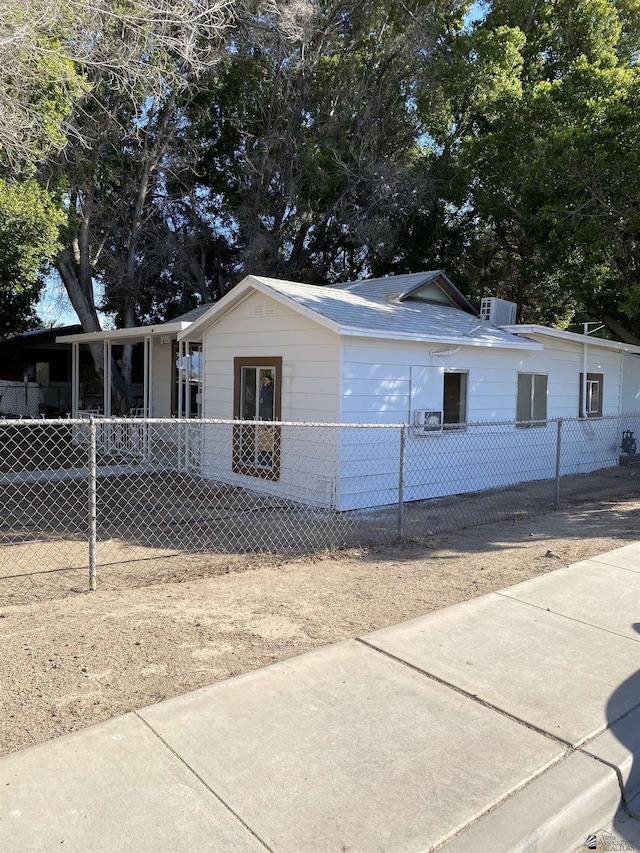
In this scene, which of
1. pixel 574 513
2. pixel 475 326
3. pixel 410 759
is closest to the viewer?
pixel 410 759

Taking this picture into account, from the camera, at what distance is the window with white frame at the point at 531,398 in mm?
12227

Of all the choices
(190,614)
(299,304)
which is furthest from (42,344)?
(190,614)

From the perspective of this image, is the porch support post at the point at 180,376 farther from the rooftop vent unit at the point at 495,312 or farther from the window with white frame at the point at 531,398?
the window with white frame at the point at 531,398

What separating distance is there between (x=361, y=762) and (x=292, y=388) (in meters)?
7.23

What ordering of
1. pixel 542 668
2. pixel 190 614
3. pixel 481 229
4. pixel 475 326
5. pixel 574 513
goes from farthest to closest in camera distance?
pixel 481 229
pixel 475 326
pixel 574 513
pixel 190 614
pixel 542 668

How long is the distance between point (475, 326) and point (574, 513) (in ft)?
14.3

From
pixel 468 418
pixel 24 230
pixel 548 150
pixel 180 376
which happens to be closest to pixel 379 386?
pixel 468 418

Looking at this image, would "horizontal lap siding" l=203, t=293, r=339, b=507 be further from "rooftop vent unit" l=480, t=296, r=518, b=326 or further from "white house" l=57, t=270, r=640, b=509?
"rooftop vent unit" l=480, t=296, r=518, b=326

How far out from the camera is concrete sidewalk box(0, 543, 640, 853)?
8.13 feet

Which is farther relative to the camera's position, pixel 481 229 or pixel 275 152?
pixel 481 229

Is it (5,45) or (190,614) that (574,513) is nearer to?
(190,614)

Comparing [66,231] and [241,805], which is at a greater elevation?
[66,231]

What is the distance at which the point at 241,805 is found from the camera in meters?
2.60

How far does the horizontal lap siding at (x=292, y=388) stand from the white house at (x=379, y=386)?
0.03 metres
